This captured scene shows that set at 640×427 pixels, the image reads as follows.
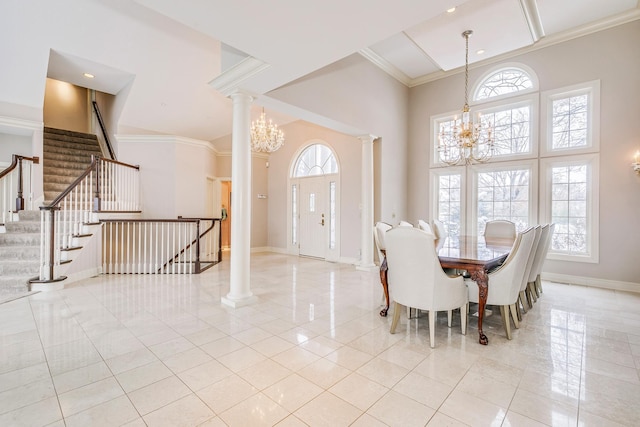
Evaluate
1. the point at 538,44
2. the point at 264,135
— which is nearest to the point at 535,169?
the point at 538,44

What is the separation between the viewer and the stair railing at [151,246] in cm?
531

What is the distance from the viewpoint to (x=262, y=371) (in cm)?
212

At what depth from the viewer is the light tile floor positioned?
5.50 ft

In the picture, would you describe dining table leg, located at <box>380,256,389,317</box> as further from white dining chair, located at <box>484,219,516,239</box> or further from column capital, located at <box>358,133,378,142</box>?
column capital, located at <box>358,133,378,142</box>

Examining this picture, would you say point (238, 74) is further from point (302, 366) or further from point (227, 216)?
point (227, 216)

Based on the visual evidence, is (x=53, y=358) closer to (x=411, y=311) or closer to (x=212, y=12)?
(x=212, y=12)

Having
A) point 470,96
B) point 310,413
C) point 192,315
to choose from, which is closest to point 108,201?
point 192,315

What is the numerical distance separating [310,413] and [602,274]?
5458 millimetres

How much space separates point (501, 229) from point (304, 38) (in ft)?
14.6

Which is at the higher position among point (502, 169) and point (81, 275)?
point (502, 169)

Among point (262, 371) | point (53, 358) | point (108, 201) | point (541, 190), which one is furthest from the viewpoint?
point (108, 201)

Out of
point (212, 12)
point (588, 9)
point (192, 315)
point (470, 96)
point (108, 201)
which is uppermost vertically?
point (588, 9)

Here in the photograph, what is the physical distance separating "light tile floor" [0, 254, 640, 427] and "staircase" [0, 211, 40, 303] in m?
0.53

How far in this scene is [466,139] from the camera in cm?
454
